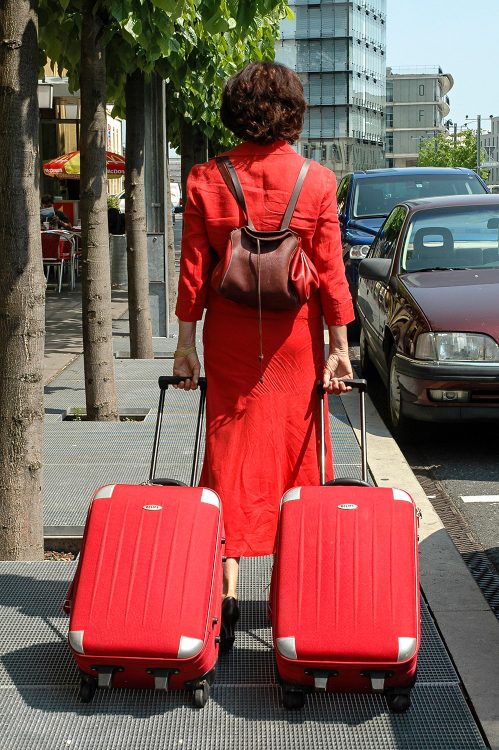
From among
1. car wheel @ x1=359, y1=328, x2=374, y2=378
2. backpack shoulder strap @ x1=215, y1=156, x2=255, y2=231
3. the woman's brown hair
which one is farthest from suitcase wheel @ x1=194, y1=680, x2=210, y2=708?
car wheel @ x1=359, y1=328, x2=374, y2=378

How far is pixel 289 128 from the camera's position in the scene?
407 cm

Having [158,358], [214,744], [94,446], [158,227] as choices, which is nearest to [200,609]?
[214,744]

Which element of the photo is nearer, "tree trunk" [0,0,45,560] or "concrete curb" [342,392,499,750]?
"concrete curb" [342,392,499,750]

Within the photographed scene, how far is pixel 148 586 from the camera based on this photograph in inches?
140

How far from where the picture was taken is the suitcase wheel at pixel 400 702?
11.6ft

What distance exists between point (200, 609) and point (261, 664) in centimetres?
47

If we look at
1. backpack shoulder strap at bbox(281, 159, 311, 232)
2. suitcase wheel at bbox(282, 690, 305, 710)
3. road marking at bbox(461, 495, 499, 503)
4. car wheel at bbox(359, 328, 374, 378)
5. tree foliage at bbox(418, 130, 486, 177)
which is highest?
tree foliage at bbox(418, 130, 486, 177)

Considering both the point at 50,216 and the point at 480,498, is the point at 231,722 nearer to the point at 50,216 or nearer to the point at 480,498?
the point at 480,498

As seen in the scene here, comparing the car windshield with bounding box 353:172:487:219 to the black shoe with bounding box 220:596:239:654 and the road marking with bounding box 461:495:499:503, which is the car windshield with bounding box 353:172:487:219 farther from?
the black shoe with bounding box 220:596:239:654

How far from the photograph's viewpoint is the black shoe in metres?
3.97

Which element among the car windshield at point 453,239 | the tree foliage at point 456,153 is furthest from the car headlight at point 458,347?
the tree foliage at point 456,153

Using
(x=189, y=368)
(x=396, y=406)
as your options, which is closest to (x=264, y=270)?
(x=189, y=368)

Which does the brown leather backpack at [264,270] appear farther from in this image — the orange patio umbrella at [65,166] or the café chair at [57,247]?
the orange patio umbrella at [65,166]

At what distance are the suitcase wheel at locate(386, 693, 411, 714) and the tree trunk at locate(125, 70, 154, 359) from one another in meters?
7.88
